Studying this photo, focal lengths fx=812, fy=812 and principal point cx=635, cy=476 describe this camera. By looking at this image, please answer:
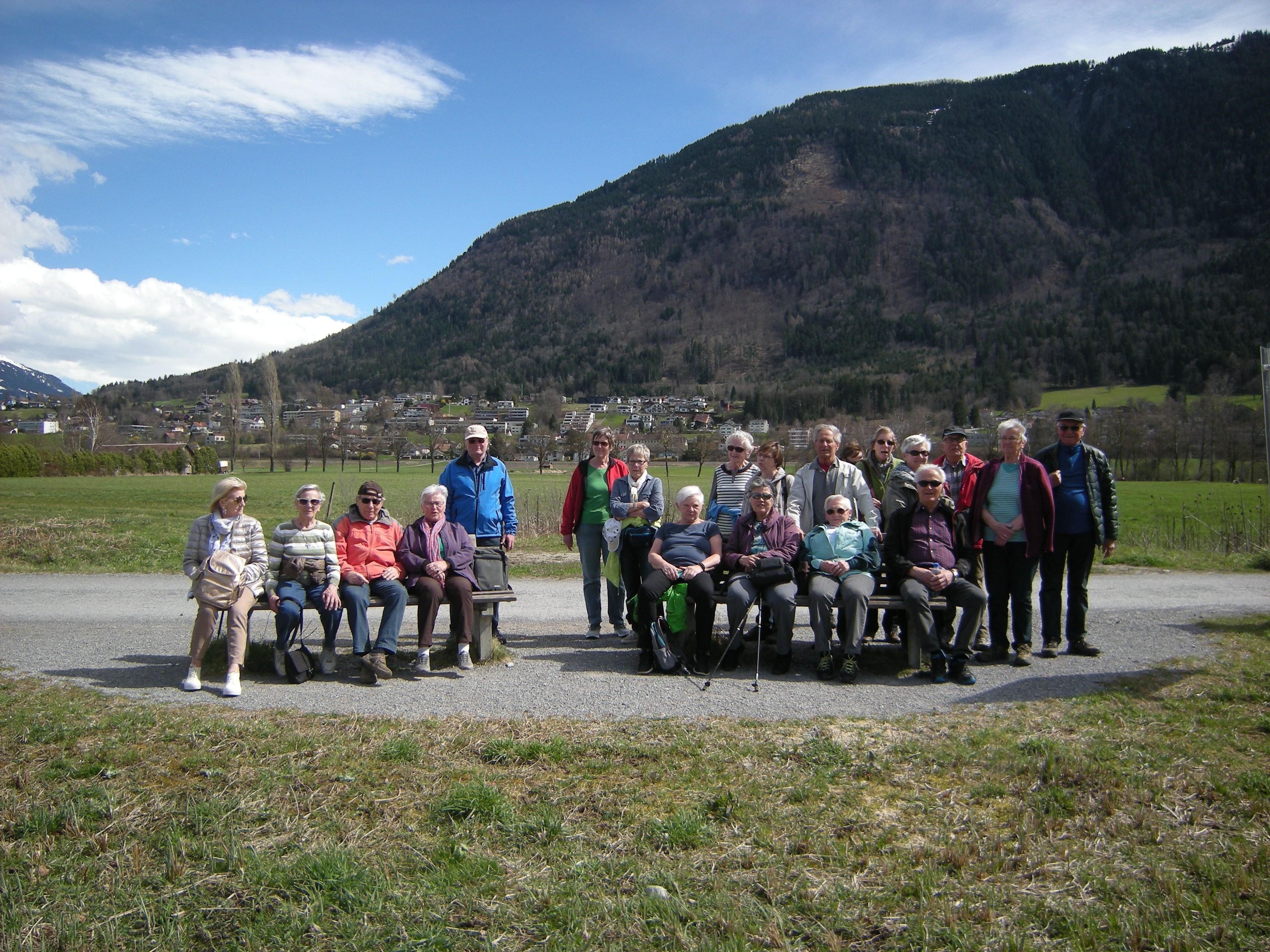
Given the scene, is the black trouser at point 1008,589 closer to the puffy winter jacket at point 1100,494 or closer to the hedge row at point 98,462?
the puffy winter jacket at point 1100,494

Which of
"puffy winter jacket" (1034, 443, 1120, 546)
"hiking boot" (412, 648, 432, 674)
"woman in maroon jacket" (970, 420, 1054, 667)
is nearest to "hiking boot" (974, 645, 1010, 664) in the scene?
"woman in maroon jacket" (970, 420, 1054, 667)

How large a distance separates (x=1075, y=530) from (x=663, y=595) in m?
3.84

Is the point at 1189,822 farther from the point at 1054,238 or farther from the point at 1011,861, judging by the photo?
the point at 1054,238

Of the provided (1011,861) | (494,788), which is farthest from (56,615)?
(1011,861)

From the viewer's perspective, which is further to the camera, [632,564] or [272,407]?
[272,407]

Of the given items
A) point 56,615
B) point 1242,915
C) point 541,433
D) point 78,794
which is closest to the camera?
point 1242,915

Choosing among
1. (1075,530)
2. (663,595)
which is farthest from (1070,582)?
(663,595)

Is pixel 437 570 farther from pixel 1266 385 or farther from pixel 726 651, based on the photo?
pixel 1266 385

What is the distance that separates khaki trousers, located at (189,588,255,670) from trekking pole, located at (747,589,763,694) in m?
4.00

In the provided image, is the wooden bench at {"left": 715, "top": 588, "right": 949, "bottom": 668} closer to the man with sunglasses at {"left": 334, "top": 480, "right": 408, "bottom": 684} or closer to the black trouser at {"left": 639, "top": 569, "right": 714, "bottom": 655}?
the black trouser at {"left": 639, "top": 569, "right": 714, "bottom": 655}

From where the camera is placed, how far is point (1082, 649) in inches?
290

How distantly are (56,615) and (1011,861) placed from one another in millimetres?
9966

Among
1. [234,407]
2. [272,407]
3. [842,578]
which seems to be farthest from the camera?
[272,407]

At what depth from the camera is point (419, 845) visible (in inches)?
149
